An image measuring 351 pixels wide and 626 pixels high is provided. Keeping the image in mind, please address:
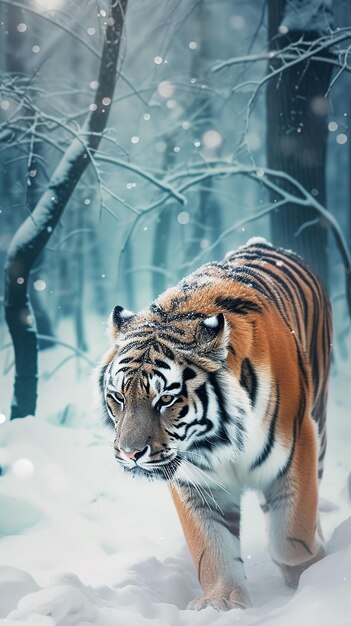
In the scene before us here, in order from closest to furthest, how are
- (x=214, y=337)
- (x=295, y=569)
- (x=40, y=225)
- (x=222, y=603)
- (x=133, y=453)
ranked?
(x=133, y=453)
(x=214, y=337)
(x=222, y=603)
(x=295, y=569)
(x=40, y=225)

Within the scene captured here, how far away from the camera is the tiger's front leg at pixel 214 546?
209 centimetres

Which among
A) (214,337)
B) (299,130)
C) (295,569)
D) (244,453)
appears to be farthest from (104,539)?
(299,130)

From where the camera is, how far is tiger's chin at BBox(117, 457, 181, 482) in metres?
1.90

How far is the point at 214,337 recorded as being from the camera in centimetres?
196

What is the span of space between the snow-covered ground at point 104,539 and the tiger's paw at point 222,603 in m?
0.03

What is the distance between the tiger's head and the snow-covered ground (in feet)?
0.43

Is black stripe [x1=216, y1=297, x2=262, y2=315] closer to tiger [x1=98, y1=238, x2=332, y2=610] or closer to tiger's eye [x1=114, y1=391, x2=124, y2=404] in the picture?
tiger [x1=98, y1=238, x2=332, y2=610]

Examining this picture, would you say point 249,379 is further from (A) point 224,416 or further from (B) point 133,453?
(B) point 133,453

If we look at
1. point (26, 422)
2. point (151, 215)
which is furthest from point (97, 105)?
point (26, 422)

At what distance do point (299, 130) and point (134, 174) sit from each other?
84cm

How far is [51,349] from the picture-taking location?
3.75m

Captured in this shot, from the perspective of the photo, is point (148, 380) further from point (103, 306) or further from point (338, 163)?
point (338, 163)

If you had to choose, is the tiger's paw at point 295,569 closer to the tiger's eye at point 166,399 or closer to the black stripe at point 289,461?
the black stripe at point 289,461

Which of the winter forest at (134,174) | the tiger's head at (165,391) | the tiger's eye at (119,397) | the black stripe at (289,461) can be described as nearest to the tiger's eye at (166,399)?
the tiger's head at (165,391)
